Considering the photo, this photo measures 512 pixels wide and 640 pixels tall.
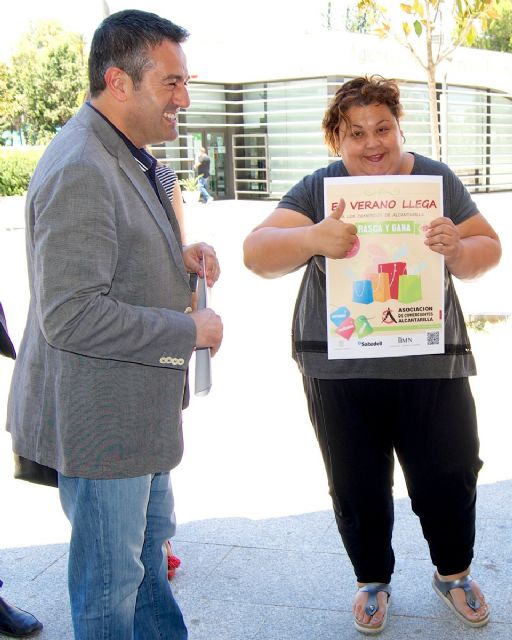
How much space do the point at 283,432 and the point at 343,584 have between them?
1.93 meters

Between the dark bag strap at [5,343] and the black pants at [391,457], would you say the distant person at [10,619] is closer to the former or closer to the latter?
the dark bag strap at [5,343]

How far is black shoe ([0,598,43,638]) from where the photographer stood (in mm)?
3068

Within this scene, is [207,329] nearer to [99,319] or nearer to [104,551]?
[99,319]

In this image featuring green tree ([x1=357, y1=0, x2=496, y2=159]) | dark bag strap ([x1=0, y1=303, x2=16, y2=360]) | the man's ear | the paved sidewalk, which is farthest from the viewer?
green tree ([x1=357, y1=0, x2=496, y2=159])

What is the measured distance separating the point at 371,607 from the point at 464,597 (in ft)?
1.17

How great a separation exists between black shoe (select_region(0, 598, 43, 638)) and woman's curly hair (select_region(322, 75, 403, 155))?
215 cm

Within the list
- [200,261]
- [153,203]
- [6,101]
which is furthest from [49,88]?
[153,203]

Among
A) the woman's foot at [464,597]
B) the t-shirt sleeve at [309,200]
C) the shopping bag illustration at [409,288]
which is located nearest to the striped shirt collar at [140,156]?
the t-shirt sleeve at [309,200]

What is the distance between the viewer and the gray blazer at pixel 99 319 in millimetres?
2000

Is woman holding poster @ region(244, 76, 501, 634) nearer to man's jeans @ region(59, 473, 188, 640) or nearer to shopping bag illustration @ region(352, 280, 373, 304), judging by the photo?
shopping bag illustration @ region(352, 280, 373, 304)

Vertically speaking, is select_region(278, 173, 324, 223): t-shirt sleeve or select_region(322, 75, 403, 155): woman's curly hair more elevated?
select_region(322, 75, 403, 155): woman's curly hair

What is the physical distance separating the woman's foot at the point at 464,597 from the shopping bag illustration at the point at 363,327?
106cm

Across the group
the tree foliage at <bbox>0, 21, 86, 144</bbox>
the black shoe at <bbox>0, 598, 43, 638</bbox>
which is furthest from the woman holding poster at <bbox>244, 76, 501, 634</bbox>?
the tree foliage at <bbox>0, 21, 86, 144</bbox>

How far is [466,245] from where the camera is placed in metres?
2.84
